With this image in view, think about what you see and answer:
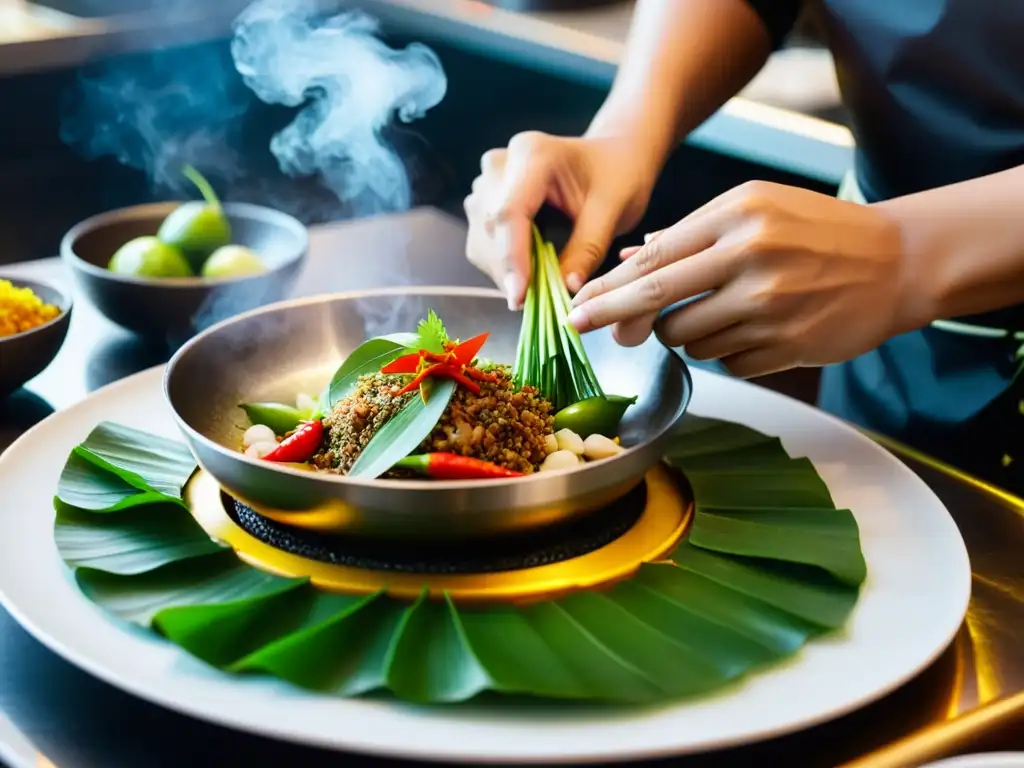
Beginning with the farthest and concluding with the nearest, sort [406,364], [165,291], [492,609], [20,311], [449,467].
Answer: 1. [165,291]
2. [20,311]
3. [406,364]
4. [449,467]
5. [492,609]

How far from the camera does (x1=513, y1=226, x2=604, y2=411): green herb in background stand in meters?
1.28

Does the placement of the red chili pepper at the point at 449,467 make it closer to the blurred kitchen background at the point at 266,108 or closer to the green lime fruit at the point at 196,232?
the green lime fruit at the point at 196,232

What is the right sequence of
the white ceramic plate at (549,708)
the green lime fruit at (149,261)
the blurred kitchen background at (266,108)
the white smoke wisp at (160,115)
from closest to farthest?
1. the white ceramic plate at (549,708)
2. the green lime fruit at (149,261)
3. the blurred kitchen background at (266,108)
4. the white smoke wisp at (160,115)

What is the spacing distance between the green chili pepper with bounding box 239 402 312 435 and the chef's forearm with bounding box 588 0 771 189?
654 mm

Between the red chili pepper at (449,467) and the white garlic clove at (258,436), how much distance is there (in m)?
0.22

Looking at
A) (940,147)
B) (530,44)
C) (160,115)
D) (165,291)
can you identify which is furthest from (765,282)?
(160,115)

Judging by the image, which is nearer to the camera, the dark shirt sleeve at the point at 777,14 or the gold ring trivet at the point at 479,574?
the gold ring trivet at the point at 479,574

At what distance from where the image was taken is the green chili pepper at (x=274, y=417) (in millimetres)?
1263

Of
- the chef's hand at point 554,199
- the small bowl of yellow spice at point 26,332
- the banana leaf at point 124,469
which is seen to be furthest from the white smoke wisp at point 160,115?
the banana leaf at point 124,469

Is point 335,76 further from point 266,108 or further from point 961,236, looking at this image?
point 266,108

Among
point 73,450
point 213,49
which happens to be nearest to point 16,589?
point 73,450

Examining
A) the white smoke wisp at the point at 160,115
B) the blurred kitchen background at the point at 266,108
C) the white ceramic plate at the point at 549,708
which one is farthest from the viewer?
the white smoke wisp at the point at 160,115

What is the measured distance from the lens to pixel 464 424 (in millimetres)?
1121

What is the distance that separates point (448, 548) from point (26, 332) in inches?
28.7
